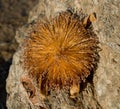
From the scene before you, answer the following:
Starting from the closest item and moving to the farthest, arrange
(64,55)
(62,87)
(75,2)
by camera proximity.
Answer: (64,55)
(62,87)
(75,2)

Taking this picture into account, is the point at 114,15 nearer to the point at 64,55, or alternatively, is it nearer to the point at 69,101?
the point at 64,55

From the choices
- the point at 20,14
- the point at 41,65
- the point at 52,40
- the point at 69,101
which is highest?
the point at 20,14

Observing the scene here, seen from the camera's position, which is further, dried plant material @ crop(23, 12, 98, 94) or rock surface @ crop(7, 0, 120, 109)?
rock surface @ crop(7, 0, 120, 109)

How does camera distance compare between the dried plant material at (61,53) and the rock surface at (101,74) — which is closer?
the dried plant material at (61,53)

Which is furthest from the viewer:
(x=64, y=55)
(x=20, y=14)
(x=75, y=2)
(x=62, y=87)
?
(x=20, y=14)

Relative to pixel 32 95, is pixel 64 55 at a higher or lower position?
higher

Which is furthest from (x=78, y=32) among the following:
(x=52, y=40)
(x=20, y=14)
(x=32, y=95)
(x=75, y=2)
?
(x=20, y=14)

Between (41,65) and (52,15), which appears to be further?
(52,15)

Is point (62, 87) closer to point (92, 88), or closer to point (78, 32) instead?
point (92, 88)
